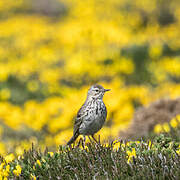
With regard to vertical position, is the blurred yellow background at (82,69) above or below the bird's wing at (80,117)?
above

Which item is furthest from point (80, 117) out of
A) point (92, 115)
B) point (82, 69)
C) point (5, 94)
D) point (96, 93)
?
point (82, 69)

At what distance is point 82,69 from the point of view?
15305 millimetres

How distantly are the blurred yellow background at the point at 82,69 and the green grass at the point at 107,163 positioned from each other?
1475mm

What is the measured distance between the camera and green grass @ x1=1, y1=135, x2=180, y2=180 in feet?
13.5

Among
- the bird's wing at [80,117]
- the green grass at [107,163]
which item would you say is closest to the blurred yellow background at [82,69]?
the bird's wing at [80,117]

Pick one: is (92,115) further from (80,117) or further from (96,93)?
(96,93)

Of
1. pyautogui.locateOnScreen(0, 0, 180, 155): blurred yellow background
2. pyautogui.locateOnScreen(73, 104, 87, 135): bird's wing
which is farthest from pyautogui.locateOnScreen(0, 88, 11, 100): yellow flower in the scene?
pyautogui.locateOnScreen(73, 104, 87, 135): bird's wing

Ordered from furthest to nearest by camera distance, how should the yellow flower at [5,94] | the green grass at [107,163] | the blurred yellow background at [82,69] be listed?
the yellow flower at [5,94] < the blurred yellow background at [82,69] < the green grass at [107,163]

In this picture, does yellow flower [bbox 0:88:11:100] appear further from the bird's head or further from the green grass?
the green grass

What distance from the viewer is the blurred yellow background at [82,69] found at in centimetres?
1102

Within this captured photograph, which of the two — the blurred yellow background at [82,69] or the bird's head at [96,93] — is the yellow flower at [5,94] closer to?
the blurred yellow background at [82,69]

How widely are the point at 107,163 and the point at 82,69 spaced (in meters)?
10.9

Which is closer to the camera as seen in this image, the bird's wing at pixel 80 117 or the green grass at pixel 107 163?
the green grass at pixel 107 163

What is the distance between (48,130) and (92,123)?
5110mm
